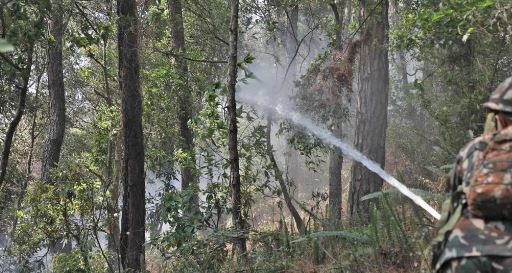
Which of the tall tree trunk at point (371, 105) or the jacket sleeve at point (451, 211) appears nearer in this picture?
the jacket sleeve at point (451, 211)

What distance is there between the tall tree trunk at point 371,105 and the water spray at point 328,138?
0.88ft

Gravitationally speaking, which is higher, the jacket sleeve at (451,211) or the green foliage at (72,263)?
the jacket sleeve at (451,211)

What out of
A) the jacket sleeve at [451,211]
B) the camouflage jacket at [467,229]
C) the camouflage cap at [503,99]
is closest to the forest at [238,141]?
the jacket sleeve at [451,211]

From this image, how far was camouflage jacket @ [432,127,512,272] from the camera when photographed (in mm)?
2152

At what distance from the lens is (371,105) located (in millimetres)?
9109

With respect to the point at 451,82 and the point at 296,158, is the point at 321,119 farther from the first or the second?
the point at 296,158

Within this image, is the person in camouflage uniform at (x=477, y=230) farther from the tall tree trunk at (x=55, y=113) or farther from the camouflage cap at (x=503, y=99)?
the tall tree trunk at (x=55, y=113)

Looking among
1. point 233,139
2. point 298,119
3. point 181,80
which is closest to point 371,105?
point 298,119

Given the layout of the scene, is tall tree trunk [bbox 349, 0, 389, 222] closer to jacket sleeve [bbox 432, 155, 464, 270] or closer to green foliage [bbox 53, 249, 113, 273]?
green foliage [bbox 53, 249, 113, 273]

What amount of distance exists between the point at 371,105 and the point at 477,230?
7.02 metres

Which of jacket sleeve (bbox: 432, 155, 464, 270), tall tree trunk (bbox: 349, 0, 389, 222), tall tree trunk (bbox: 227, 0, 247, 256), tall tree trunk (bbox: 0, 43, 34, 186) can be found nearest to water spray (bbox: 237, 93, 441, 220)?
tall tree trunk (bbox: 349, 0, 389, 222)

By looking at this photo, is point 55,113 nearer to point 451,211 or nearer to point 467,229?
point 451,211

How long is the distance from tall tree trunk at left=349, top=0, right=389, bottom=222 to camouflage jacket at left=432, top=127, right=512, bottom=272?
6434 mm

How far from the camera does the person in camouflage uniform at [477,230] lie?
214 centimetres
